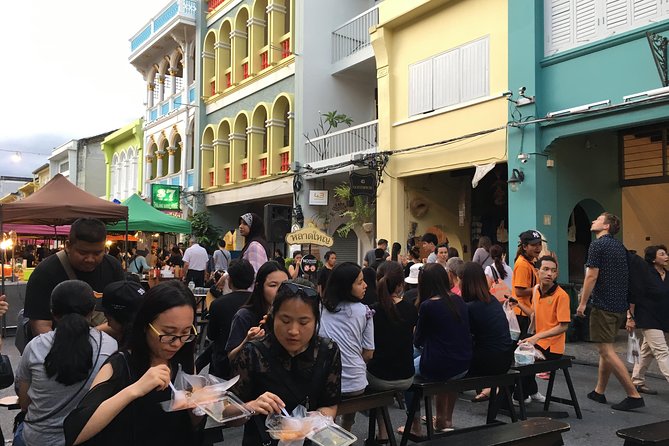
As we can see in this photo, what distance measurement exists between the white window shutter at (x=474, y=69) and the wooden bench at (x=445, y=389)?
752 centimetres

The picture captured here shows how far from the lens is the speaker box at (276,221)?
37.7 ft

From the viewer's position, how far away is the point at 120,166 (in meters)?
29.1

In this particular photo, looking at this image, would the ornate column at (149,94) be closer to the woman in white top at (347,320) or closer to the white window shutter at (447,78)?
the white window shutter at (447,78)

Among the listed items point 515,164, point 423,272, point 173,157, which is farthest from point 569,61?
point 173,157

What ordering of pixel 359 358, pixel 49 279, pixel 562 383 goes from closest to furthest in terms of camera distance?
1. pixel 49 279
2. pixel 359 358
3. pixel 562 383

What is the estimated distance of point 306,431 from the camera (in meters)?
2.15

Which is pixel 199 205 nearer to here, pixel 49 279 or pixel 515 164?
pixel 515 164

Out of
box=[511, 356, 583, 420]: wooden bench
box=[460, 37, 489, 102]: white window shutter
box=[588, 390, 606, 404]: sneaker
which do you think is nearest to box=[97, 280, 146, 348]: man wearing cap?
box=[511, 356, 583, 420]: wooden bench

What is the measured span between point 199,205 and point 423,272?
1751 centimetres

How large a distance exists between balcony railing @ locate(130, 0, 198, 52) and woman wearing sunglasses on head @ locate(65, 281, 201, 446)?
21.2 meters

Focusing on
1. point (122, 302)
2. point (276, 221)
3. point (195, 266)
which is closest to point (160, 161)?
point (195, 266)

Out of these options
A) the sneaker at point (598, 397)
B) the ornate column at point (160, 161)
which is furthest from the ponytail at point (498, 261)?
the ornate column at point (160, 161)

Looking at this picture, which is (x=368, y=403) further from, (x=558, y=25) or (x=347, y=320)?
(x=558, y=25)

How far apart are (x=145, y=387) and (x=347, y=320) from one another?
2.25m
